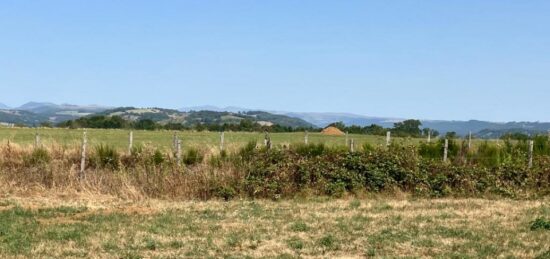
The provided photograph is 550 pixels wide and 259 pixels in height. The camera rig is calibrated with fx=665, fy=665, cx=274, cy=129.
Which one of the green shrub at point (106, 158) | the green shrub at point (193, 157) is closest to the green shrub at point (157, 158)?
the green shrub at point (193, 157)

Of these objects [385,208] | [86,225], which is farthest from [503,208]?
[86,225]

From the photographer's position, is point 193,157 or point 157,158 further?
point 193,157

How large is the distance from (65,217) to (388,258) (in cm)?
675

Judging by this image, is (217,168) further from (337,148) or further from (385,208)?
(385,208)

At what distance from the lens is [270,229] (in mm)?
10930

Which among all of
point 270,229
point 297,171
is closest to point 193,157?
point 297,171

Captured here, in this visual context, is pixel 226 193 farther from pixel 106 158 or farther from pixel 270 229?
pixel 270 229

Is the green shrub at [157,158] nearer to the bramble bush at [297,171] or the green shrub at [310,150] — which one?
the bramble bush at [297,171]

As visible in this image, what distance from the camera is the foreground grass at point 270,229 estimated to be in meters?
9.07

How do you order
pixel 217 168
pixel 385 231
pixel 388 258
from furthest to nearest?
pixel 217 168
pixel 385 231
pixel 388 258

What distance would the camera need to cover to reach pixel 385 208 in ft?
46.5

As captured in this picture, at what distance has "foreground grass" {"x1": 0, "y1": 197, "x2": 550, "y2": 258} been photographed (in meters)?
9.07

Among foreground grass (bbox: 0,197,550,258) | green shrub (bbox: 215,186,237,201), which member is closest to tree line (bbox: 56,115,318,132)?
green shrub (bbox: 215,186,237,201)

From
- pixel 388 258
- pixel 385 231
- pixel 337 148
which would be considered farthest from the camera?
pixel 337 148
